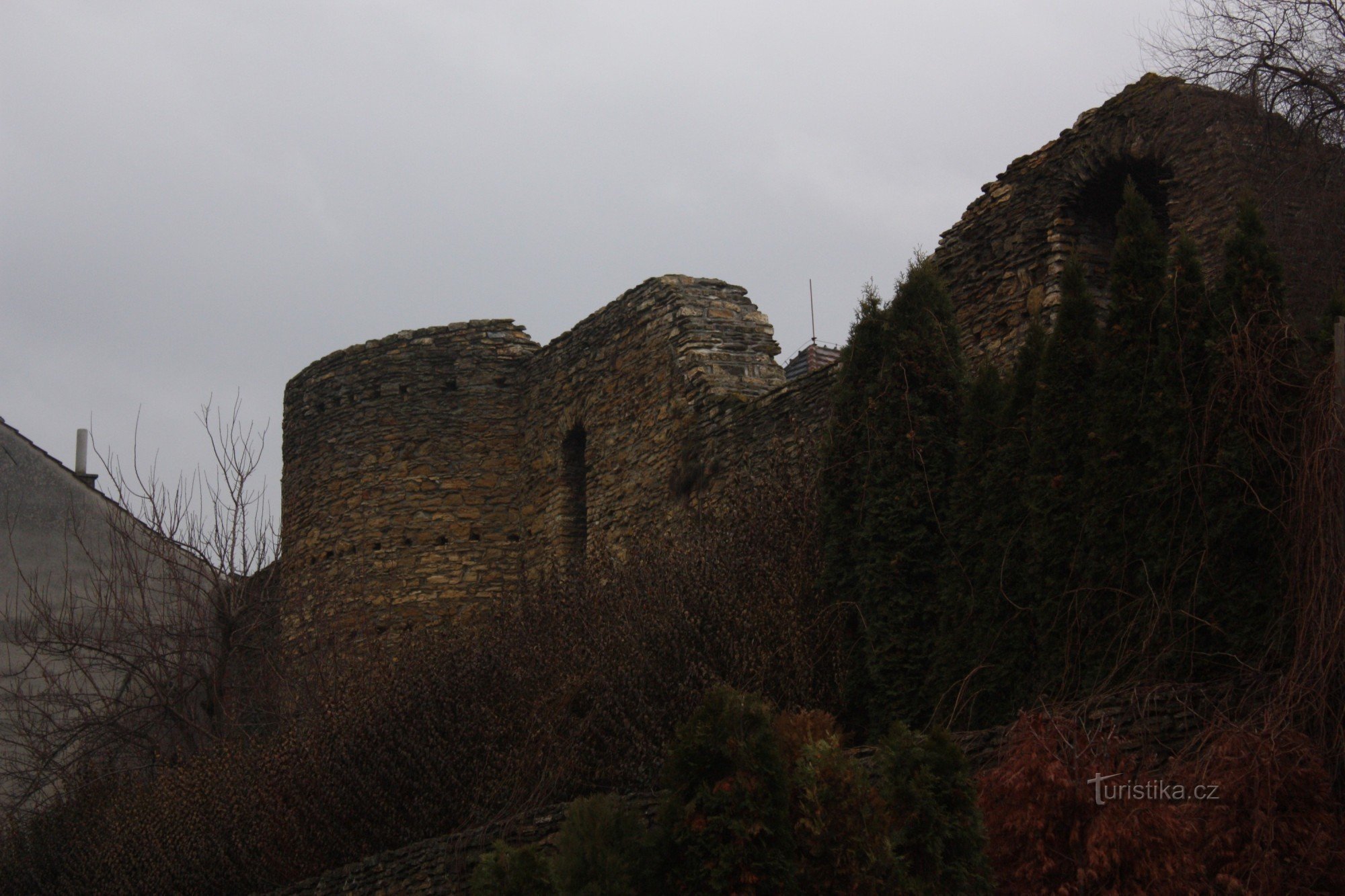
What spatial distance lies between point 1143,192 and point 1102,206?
311mm

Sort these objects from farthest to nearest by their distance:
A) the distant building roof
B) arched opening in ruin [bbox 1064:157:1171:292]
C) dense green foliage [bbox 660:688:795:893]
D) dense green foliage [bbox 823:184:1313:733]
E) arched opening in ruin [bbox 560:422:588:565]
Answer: the distant building roof → arched opening in ruin [bbox 560:422:588:565] → arched opening in ruin [bbox 1064:157:1171:292] → dense green foliage [bbox 823:184:1313:733] → dense green foliage [bbox 660:688:795:893]

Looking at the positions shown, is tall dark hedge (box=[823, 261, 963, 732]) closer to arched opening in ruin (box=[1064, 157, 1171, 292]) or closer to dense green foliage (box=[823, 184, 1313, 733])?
dense green foliage (box=[823, 184, 1313, 733])

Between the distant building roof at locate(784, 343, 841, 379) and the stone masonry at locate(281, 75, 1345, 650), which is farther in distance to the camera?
the distant building roof at locate(784, 343, 841, 379)

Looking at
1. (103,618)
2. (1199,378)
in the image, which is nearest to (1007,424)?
(1199,378)

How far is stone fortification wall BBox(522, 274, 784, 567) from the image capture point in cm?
1360

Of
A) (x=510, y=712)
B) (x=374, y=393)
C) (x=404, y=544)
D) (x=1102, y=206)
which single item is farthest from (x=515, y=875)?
(x=374, y=393)

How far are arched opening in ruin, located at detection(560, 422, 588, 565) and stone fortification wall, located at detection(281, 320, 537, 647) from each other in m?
0.78

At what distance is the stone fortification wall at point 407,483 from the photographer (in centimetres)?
1608

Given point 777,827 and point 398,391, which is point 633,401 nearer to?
point 398,391

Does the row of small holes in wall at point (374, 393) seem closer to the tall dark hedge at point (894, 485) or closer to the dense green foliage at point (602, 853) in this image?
the tall dark hedge at point (894, 485)

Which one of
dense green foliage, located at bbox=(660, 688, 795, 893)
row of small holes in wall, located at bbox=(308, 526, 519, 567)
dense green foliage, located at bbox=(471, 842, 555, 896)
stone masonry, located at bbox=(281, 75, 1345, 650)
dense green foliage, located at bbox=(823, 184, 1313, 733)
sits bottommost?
dense green foliage, located at bbox=(471, 842, 555, 896)

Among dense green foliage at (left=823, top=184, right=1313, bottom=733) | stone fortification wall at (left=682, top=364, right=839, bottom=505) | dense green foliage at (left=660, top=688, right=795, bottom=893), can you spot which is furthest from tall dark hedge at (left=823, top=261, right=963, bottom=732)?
dense green foliage at (left=660, top=688, right=795, bottom=893)

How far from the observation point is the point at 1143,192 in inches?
417

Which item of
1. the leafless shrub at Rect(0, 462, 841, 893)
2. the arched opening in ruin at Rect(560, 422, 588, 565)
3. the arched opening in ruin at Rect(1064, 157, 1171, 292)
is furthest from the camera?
the arched opening in ruin at Rect(560, 422, 588, 565)
